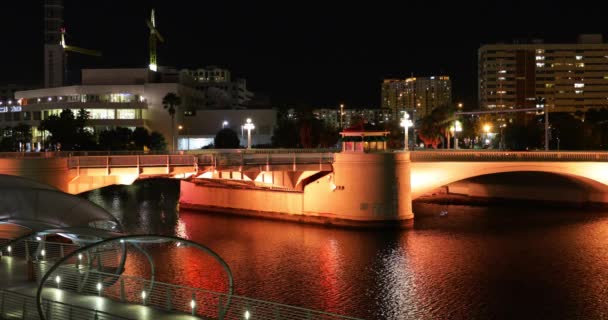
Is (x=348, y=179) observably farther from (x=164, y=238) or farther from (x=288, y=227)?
(x=164, y=238)

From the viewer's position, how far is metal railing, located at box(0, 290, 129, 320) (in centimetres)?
1934

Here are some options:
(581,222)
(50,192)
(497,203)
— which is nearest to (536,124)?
(497,203)

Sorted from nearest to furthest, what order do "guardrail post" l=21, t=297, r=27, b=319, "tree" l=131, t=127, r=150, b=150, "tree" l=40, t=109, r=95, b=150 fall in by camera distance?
"guardrail post" l=21, t=297, r=27, b=319, "tree" l=40, t=109, r=95, b=150, "tree" l=131, t=127, r=150, b=150

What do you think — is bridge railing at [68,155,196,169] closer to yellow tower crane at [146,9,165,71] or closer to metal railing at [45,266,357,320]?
metal railing at [45,266,357,320]

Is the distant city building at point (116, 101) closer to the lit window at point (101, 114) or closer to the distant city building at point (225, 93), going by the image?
the lit window at point (101, 114)

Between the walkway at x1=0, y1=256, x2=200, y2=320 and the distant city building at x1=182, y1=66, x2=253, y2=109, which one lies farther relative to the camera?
the distant city building at x1=182, y1=66, x2=253, y2=109

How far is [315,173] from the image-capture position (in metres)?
58.4

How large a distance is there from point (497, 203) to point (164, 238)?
58.3m

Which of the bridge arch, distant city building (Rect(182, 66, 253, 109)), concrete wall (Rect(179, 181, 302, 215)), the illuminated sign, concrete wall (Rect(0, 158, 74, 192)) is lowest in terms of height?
concrete wall (Rect(179, 181, 302, 215))

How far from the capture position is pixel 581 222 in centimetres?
5850

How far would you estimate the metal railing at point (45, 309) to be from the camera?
63.4 ft

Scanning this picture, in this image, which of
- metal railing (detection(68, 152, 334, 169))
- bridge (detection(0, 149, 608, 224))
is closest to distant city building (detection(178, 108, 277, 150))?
bridge (detection(0, 149, 608, 224))

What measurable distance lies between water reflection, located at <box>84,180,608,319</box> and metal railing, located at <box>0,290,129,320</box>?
14584 millimetres

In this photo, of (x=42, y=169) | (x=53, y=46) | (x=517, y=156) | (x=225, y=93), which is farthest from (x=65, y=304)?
(x=53, y=46)
